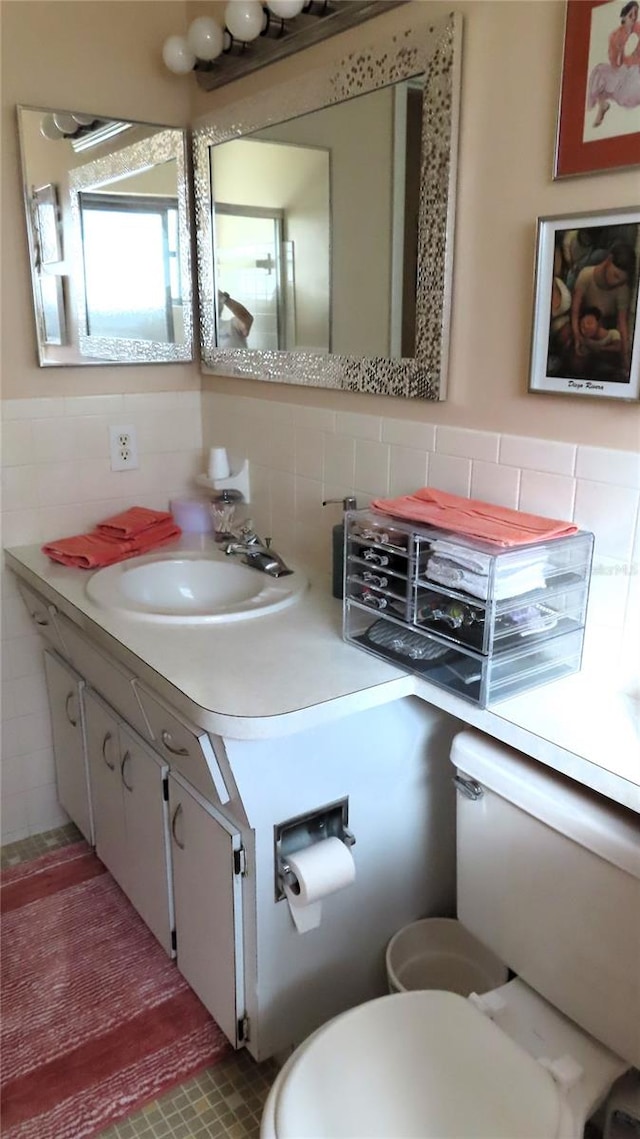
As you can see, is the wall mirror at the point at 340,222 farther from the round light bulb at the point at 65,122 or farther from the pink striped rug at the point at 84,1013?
the pink striped rug at the point at 84,1013

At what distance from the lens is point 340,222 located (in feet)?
5.58

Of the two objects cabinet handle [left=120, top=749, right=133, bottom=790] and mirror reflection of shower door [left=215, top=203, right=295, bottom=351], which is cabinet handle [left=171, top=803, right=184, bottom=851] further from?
mirror reflection of shower door [left=215, top=203, right=295, bottom=351]

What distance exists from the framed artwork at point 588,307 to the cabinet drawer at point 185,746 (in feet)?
2.63

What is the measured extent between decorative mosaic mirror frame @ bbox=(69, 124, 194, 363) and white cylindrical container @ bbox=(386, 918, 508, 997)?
153cm

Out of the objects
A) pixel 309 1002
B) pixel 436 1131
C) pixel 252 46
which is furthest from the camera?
pixel 252 46

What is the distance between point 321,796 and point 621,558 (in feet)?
2.08

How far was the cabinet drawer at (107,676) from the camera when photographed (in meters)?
1.61

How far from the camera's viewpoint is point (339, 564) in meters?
1.73

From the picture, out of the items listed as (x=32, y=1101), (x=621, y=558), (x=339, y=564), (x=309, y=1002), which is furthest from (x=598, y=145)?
(x=32, y=1101)

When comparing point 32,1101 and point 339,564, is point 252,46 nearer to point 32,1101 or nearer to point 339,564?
point 339,564

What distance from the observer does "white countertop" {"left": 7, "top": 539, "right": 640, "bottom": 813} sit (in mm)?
1168

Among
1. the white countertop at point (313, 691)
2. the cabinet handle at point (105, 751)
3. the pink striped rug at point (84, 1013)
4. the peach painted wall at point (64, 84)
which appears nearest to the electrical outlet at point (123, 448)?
the peach painted wall at point (64, 84)

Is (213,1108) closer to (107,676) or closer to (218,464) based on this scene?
(107,676)

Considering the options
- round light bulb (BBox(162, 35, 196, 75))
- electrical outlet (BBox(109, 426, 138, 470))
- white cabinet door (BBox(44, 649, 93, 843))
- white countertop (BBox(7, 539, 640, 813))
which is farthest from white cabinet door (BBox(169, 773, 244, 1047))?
round light bulb (BBox(162, 35, 196, 75))
